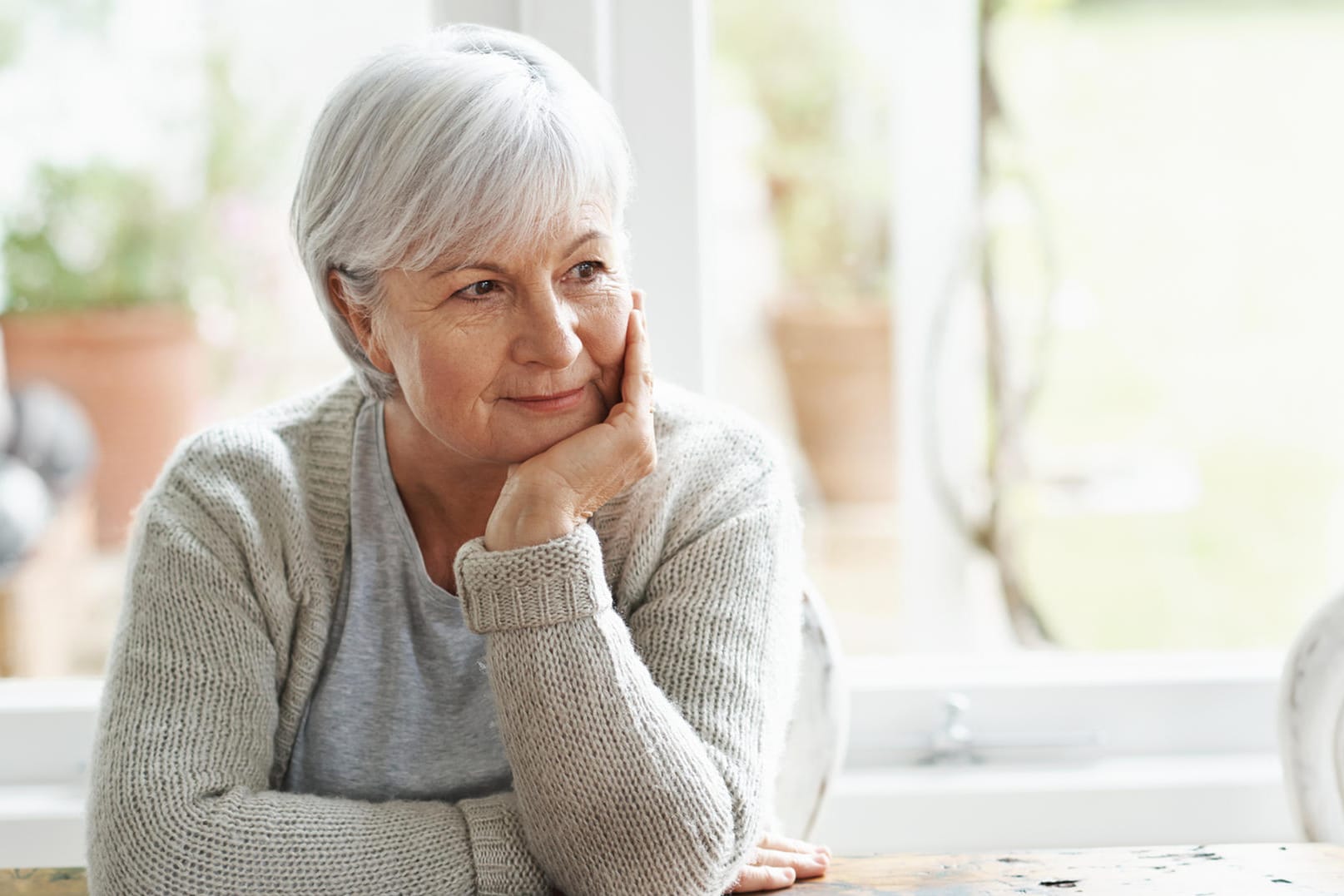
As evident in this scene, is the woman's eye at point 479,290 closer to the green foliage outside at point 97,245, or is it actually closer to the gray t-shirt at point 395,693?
the gray t-shirt at point 395,693

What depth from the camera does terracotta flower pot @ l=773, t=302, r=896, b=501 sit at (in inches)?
78.0

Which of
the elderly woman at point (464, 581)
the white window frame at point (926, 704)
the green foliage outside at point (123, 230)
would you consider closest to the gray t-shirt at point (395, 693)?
the elderly woman at point (464, 581)

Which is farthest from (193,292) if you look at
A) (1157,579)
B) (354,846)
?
(1157,579)

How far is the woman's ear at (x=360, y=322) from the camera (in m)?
1.28

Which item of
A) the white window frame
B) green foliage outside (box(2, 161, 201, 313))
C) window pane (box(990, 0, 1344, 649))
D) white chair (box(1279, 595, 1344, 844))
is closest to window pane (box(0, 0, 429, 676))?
green foliage outside (box(2, 161, 201, 313))

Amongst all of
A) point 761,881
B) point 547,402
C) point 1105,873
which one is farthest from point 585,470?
point 1105,873

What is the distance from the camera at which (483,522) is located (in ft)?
4.59

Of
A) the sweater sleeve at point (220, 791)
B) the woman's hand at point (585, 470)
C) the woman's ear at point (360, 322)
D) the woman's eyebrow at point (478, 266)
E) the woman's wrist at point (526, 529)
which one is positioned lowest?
the sweater sleeve at point (220, 791)

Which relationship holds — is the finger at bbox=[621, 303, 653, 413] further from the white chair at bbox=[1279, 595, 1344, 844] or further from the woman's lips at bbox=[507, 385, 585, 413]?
the white chair at bbox=[1279, 595, 1344, 844]

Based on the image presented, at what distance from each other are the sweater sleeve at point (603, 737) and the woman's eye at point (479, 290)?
24 cm

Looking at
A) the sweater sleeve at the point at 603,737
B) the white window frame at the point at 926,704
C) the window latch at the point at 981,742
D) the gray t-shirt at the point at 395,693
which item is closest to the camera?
the sweater sleeve at the point at 603,737

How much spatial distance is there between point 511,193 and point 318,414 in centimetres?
42

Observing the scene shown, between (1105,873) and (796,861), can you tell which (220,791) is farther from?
(1105,873)

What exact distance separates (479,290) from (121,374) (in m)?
0.96
